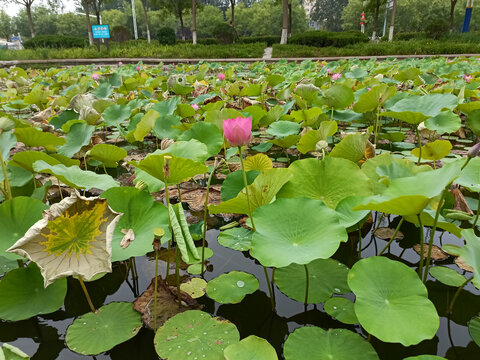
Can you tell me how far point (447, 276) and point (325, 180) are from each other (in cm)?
45

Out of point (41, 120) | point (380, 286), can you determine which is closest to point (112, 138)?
point (41, 120)

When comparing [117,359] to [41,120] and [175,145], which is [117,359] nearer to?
[175,145]

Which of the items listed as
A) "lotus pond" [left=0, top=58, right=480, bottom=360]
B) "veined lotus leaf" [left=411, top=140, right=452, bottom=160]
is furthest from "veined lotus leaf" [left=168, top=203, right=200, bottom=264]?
"veined lotus leaf" [left=411, top=140, right=452, bottom=160]

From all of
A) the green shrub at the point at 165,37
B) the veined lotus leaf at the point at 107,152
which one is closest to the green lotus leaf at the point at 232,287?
the veined lotus leaf at the point at 107,152

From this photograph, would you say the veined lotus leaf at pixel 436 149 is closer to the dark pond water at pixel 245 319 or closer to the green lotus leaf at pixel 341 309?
the dark pond water at pixel 245 319

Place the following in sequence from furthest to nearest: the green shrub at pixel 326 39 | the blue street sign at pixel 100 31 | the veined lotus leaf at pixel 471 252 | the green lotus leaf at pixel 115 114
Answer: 1. the green shrub at pixel 326 39
2. the blue street sign at pixel 100 31
3. the green lotus leaf at pixel 115 114
4. the veined lotus leaf at pixel 471 252

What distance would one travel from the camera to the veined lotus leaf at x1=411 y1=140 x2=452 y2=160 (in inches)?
52.8

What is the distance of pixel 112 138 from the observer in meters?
2.61

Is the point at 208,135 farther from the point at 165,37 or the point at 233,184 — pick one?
the point at 165,37

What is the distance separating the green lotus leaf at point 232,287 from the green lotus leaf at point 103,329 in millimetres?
210

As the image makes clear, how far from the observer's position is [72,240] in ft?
2.44

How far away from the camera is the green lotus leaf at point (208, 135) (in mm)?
1274

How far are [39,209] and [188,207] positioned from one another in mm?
687

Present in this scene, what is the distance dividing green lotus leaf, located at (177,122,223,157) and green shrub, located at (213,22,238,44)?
18.8 m
